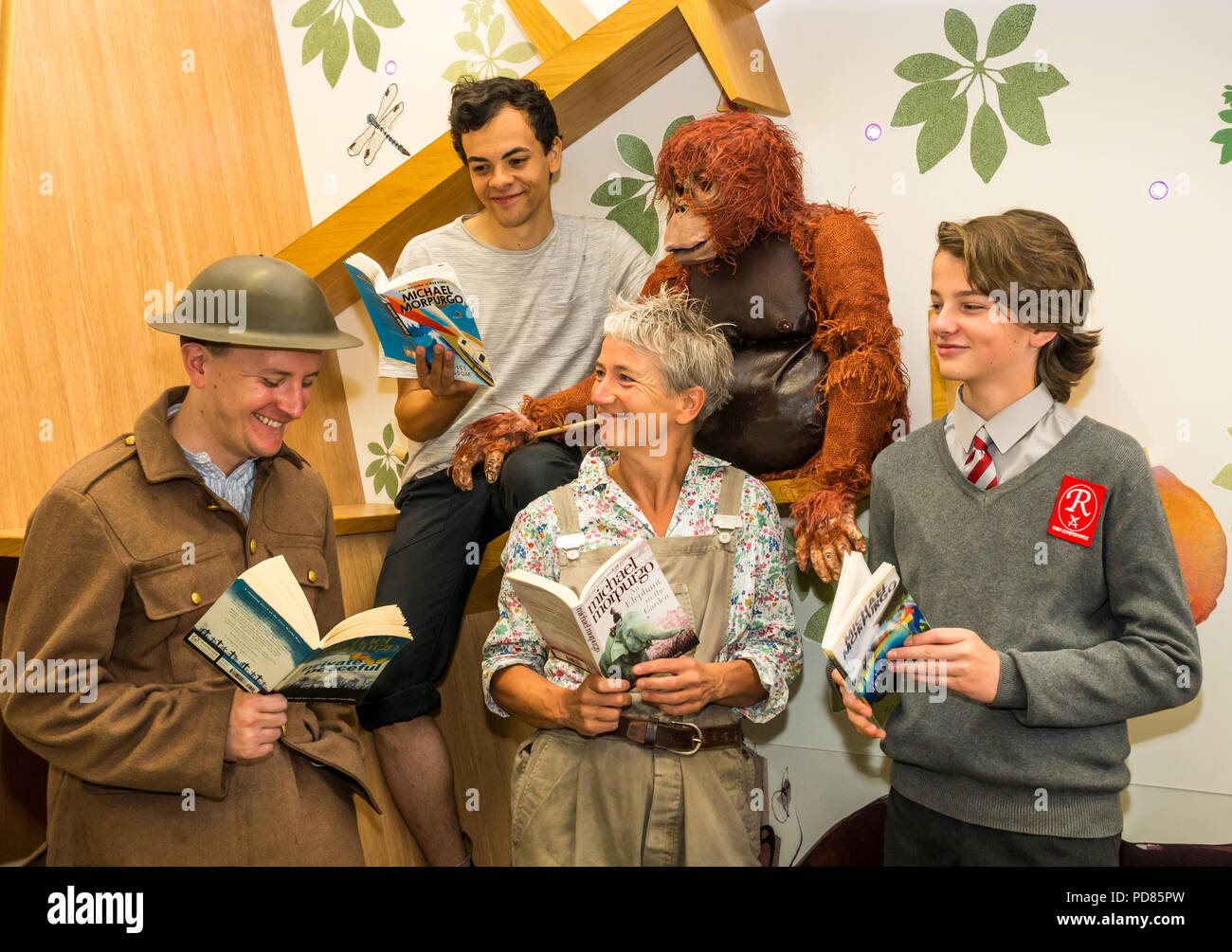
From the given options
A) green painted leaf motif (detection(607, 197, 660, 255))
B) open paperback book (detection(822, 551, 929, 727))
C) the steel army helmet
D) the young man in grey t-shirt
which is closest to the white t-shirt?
the young man in grey t-shirt

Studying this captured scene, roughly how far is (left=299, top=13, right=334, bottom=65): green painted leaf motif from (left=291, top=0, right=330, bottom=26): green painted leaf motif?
0.07 ft

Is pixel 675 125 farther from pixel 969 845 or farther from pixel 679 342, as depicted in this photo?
pixel 969 845

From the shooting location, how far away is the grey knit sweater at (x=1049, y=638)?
64.1 inches

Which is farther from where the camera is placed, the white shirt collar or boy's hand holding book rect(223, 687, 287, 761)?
the white shirt collar

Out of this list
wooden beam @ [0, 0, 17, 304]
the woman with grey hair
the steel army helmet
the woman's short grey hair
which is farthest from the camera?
wooden beam @ [0, 0, 17, 304]

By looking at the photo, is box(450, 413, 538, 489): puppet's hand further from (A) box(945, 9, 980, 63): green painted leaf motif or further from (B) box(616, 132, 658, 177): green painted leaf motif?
(A) box(945, 9, 980, 63): green painted leaf motif

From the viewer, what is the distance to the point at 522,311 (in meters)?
2.79

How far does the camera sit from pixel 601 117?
3055mm

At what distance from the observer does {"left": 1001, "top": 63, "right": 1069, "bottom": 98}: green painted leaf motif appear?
244cm

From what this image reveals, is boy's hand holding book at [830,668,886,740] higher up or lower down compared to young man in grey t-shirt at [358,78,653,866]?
lower down

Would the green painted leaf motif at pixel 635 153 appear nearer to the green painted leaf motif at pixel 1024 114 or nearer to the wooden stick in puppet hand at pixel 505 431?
the wooden stick in puppet hand at pixel 505 431

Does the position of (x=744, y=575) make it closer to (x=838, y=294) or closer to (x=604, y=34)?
(x=838, y=294)
